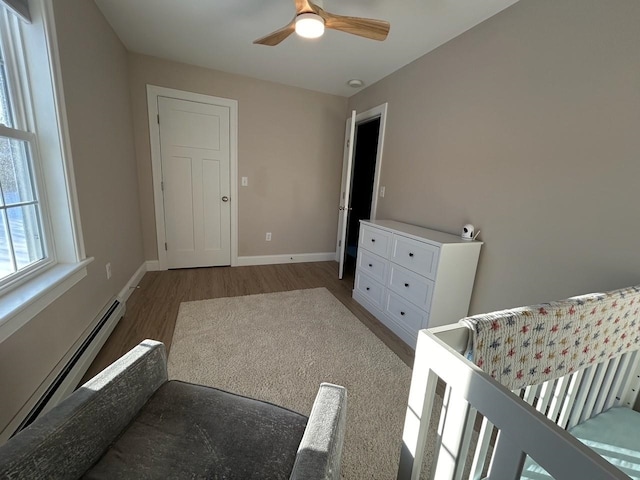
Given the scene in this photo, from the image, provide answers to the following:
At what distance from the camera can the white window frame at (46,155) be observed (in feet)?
4.08

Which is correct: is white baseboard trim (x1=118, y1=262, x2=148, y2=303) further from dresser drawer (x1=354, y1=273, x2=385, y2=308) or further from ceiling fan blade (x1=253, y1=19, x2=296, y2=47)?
ceiling fan blade (x1=253, y1=19, x2=296, y2=47)

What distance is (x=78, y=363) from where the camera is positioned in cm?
146

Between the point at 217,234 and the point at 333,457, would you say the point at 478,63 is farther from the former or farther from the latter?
the point at 217,234

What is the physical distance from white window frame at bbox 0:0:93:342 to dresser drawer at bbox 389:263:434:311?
214cm

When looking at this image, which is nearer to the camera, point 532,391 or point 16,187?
point 532,391

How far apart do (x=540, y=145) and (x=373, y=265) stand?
146 cm

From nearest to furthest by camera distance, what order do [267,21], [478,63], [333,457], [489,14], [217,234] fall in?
1. [333,457]
2. [489,14]
3. [478,63]
4. [267,21]
5. [217,234]

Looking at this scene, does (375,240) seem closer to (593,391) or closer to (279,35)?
(593,391)

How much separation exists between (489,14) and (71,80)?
8.83 ft

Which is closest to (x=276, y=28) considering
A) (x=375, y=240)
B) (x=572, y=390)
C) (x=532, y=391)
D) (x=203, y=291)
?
(x=375, y=240)

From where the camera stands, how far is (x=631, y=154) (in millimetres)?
1237

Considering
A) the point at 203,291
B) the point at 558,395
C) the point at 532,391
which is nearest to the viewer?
the point at 532,391

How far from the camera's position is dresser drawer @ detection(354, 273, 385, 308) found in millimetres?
2389

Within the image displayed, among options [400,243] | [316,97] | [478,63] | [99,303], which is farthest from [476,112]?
[99,303]
